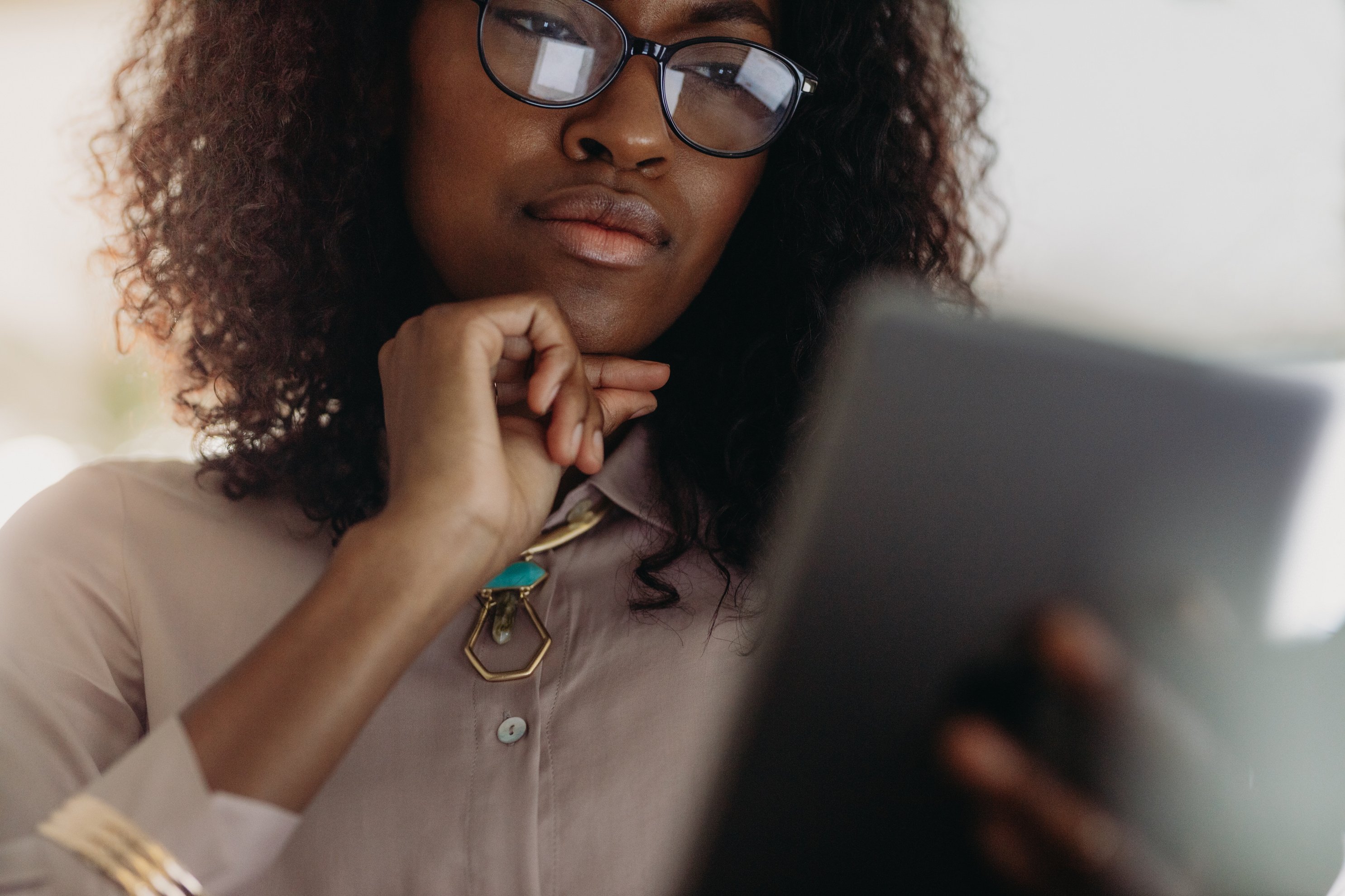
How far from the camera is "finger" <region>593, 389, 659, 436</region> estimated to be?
93 cm

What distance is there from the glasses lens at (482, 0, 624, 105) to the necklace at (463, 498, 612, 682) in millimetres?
462

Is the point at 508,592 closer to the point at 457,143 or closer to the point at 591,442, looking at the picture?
the point at 591,442

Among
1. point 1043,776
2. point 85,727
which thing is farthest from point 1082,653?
point 85,727

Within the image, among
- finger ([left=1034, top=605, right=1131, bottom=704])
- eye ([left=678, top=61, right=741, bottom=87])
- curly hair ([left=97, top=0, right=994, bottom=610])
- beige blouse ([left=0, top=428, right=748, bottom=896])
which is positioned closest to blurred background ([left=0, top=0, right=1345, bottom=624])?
curly hair ([left=97, top=0, right=994, bottom=610])

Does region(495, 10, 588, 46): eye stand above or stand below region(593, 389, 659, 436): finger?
above

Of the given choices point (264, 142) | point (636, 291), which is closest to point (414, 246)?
point (264, 142)

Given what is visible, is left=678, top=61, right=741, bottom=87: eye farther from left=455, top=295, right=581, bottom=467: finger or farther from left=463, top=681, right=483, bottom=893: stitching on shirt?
left=463, top=681, right=483, bottom=893: stitching on shirt

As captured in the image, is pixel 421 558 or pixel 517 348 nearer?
pixel 421 558

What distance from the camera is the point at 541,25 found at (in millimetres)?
908

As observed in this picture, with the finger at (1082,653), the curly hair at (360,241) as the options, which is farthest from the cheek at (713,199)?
the finger at (1082,653)

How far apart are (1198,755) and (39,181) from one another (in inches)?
114

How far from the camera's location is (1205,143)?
68.7 inches

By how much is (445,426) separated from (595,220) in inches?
12.2

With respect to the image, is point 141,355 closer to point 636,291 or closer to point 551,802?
point 636,291
